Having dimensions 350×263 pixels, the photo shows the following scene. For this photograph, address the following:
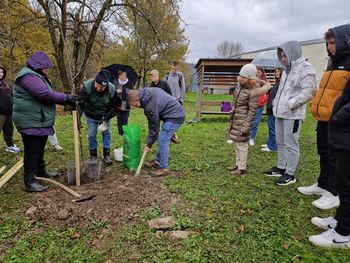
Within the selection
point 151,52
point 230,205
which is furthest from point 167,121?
point 151,52

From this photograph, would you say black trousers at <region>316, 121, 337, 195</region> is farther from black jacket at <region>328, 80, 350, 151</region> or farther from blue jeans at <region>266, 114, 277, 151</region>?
blue jeans at <region>266, 114, 277, 151</region>

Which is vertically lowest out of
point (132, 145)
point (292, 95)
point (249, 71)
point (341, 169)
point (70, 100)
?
point (132, 145)

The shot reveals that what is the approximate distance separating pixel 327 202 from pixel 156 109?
269 cm

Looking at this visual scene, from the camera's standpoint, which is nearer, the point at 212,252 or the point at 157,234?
the point at 212,252

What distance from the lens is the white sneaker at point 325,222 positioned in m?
3.09

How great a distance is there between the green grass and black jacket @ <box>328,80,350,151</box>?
3.53 feet

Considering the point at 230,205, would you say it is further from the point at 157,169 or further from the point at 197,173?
the point at 157,169

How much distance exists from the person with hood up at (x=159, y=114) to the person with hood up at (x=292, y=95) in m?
1.62

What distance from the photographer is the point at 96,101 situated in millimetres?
4938

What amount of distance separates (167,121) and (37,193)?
2.21m

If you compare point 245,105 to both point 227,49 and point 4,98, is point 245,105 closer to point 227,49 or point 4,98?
point 4,98

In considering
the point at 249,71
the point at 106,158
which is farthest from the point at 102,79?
Answer: the point at 249,71

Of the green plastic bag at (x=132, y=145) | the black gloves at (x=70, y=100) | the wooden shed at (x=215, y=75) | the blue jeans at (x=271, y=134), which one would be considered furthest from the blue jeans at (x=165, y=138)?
the wooden shed at (x=215, y=75)

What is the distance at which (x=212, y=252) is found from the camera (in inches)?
108
